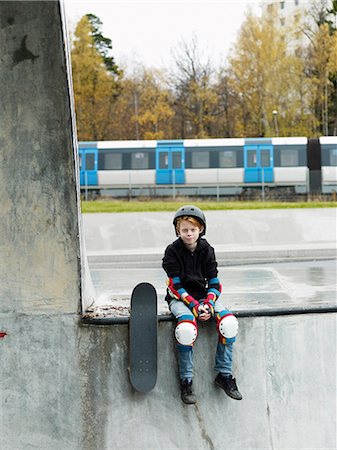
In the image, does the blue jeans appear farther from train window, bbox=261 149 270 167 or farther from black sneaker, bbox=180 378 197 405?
train window, bbox=261 149 270 167

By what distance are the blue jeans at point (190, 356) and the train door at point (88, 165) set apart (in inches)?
1087

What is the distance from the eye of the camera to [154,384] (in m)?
4.56

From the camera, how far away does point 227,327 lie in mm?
4516

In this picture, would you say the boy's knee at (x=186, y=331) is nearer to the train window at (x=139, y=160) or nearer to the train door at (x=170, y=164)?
the train door at (x=170, y=164)

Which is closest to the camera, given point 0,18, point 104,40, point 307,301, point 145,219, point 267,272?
point 0,18

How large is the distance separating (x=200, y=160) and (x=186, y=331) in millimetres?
28092

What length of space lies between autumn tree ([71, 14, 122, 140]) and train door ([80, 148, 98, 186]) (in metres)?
12.1

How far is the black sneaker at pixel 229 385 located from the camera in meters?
4.60

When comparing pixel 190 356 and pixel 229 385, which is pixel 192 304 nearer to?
pixel 190 356

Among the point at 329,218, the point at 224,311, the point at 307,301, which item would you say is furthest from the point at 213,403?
the point at 329,218

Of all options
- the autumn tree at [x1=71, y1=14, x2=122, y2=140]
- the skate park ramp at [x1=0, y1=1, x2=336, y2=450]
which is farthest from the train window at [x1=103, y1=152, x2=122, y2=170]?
the skate park ramp at [x1=0, y1=1, x2=336, y2=450]

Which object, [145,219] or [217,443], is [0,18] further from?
Answer: [145,219]

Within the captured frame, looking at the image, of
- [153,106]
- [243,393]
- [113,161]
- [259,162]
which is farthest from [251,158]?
[243,393]

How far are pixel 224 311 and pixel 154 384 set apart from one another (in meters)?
0.72
